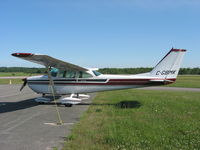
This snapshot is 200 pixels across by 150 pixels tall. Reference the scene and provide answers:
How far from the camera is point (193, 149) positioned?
402 centimetres

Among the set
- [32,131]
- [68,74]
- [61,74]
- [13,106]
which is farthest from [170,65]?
[13,106]

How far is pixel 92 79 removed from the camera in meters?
10.3

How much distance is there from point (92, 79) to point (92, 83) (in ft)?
0.73

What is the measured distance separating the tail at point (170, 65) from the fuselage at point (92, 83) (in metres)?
0.29

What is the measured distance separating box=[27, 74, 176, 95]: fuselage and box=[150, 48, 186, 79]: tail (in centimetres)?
29

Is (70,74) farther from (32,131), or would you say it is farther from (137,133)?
(137,133)

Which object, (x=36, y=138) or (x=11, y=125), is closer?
(x=36, y=138)

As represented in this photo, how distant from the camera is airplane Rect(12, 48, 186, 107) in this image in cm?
930

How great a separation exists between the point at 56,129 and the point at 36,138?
870mm

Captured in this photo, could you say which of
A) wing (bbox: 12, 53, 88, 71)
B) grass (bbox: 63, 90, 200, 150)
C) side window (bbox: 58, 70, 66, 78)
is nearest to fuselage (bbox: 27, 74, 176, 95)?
side window (bbox: 58, 70, 66, 78)

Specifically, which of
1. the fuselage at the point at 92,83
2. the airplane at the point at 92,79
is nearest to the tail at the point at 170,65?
the airplane at the point at 92,79

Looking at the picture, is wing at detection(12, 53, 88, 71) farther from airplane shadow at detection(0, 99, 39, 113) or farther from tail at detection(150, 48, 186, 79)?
tail at detection(150, 48, 186, 79)

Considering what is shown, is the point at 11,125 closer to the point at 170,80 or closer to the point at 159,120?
the point at 159,120

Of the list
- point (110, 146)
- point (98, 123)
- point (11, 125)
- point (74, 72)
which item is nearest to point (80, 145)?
point (110, 146)
